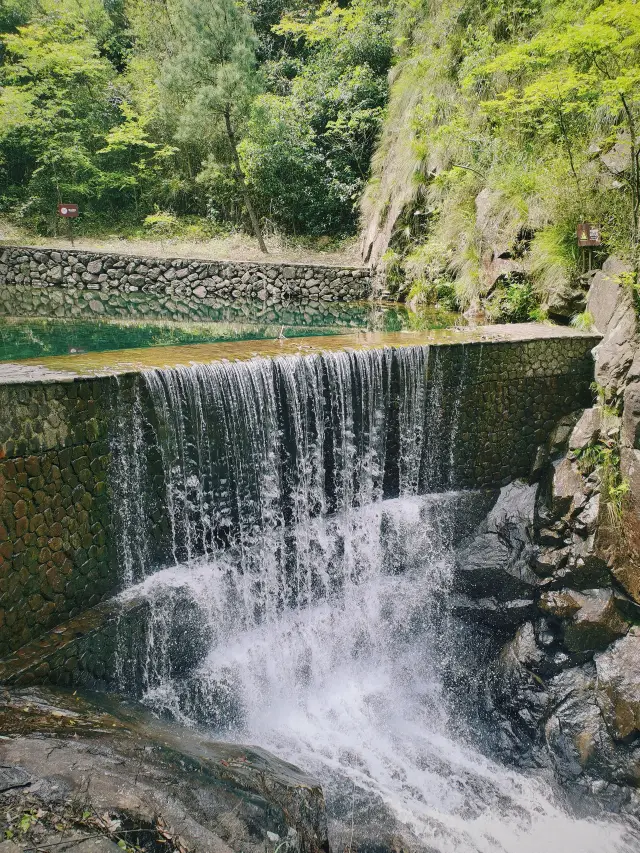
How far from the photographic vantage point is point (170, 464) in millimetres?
4770

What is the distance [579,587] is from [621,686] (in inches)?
35.2

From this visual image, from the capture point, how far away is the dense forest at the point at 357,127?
6.69 m

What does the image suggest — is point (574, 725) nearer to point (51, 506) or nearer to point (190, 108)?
point (51, 506)

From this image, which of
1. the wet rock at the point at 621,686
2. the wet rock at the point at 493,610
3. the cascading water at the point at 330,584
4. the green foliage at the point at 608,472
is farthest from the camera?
the wet rock at the point at 493,610

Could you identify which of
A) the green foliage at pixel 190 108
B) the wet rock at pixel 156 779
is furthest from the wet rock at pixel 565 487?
the green foliage at pixel 190 108

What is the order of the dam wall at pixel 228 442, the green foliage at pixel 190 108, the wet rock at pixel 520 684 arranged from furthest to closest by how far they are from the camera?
the green foliage at pixel 190 108
the wet rock at pixel 520 684
the dam wall at pixel 228 442

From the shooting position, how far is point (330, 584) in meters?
5.57

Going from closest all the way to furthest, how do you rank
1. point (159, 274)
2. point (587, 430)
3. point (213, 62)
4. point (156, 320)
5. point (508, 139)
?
point (587, 430), point (508, 139), point (156, 320), point (159, 274), point (213, 62)

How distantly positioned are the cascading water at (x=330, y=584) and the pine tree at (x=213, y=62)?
10861 millimetres

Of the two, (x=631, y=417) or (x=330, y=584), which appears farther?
(x=330, y=584)

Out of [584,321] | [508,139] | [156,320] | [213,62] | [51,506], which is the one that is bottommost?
[51,506]

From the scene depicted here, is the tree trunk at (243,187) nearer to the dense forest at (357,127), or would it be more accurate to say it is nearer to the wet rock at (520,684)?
the dense forest at (357,127)

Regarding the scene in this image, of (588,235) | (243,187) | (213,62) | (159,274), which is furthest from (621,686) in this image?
(213,62)

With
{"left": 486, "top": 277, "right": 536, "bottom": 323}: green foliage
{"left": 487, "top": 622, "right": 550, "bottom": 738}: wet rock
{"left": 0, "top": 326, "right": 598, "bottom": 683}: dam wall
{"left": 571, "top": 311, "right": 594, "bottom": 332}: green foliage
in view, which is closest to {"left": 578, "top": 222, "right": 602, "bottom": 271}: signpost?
{"left": 571, "top": 311, "right": 594, "bottom": 332}: green foliage
